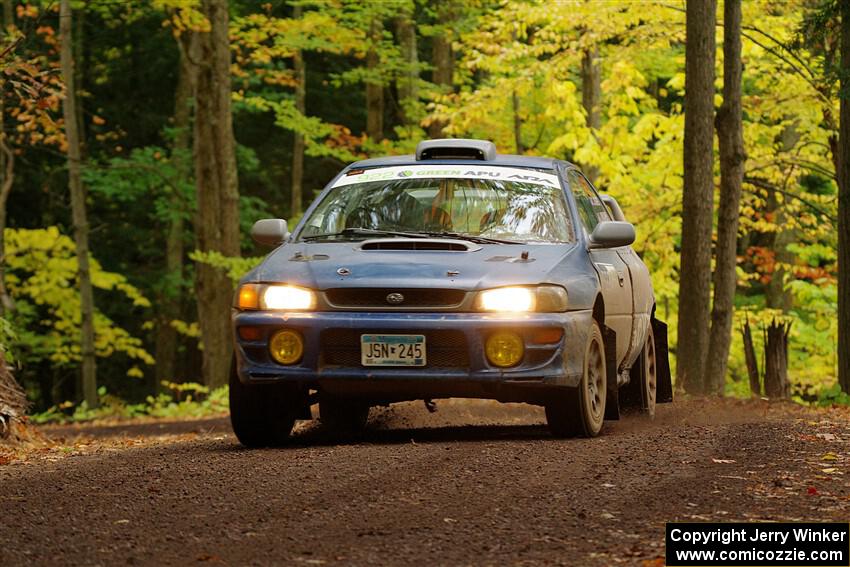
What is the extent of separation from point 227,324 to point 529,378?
17.8 m

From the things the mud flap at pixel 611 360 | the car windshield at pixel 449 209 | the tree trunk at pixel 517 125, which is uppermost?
the tree trunk at pixel 517 125

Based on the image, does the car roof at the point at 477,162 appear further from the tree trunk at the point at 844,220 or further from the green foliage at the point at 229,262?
the green foliage at the point at 229,262

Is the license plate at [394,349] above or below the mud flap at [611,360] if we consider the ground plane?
above

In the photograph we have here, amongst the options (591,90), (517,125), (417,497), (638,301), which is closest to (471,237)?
(638,301)

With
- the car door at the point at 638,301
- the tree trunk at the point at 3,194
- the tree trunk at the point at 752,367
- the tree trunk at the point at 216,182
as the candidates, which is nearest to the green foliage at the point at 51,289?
the tree trunk at the point at 3,194

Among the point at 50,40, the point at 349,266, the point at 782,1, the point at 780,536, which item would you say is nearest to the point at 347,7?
the point at 50,40

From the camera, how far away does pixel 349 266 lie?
870 centimetres

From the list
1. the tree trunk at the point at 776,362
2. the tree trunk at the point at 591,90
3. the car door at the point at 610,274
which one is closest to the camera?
the car door at the point at 610,274

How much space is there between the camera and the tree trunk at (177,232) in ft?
113

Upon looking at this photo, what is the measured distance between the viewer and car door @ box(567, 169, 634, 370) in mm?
9688

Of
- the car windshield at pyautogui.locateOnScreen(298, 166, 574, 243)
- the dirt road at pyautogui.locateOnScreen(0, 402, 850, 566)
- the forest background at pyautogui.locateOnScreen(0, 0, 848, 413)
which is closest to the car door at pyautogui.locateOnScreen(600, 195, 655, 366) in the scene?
the dirt road at pyautogui.locateOnScreen(0, 402, 850, 566)

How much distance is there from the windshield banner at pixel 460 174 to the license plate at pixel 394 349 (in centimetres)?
179

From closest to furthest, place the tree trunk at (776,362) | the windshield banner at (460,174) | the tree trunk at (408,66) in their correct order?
the windshield banner at (460,174), the tree trunk at (776,362), the tree trunk at (408,66)

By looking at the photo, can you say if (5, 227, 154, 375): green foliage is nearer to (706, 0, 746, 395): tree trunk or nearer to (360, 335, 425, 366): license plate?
(706, 0, 746, 395): tree trunk
